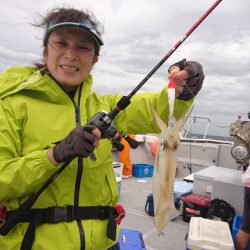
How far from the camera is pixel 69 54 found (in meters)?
2.05

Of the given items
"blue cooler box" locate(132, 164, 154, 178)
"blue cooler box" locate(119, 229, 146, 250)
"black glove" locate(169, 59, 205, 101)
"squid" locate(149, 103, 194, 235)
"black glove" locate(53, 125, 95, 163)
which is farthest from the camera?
"blue cooler box" locate(132, 164, 154, 178)

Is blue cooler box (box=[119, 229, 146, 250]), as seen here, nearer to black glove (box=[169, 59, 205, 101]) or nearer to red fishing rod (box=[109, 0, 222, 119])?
red fishing rod (box=[109, 0, 222, 119])

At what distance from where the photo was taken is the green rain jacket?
5.88ft

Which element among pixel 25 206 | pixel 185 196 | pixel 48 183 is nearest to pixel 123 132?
pixel 48 183

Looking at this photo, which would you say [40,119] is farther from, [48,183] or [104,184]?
[104,184]

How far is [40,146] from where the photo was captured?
6.46 ft

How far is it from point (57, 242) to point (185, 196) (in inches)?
170

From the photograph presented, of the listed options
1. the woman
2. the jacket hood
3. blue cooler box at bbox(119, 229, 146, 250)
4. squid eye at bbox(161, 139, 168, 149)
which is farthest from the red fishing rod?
blue cooler box at bbox(119, 229, 146, 250)

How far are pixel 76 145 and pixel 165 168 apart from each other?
1.77 ft

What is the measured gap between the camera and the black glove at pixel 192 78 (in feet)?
6.38

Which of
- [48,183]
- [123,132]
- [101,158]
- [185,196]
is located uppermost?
[123,132]

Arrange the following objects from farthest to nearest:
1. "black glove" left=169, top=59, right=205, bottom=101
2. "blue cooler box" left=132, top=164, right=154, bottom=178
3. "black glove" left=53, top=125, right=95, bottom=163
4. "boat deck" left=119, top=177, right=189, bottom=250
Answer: "blue cooler box" left=132, top=164, right=154, bottom=178 → "boat deck" left=119, top=177, right=189, bottom=250 → "black glove" left=169, top=59, right=205, bottom=101 → "black glove" left=53, top=125, right=95, bottom=163

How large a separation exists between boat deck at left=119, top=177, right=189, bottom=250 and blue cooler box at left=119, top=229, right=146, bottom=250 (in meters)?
0.84

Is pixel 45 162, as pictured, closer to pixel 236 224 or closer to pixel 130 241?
pixel 130 241
